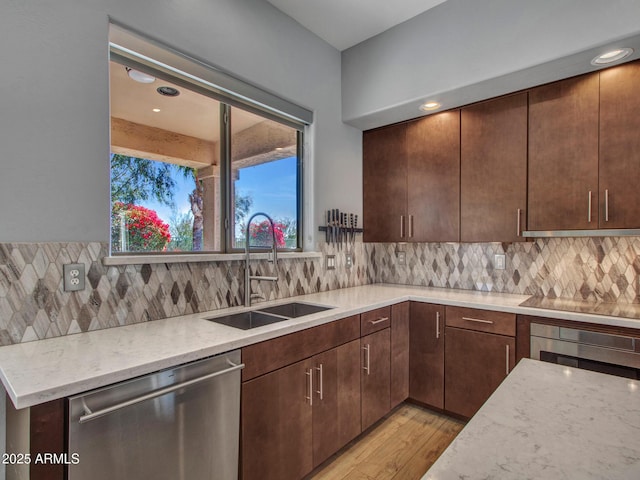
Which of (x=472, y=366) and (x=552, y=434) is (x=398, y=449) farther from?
(x=552, y=434)

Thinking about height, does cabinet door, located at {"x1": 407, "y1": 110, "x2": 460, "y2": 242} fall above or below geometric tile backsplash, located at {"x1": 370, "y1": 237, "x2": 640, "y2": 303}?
above

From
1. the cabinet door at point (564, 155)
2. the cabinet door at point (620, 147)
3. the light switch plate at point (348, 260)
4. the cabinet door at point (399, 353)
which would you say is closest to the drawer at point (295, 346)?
the cabinet door at point (399, 353)

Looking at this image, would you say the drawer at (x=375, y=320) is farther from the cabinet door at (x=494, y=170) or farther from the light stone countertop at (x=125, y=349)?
the cabinet door at (x=494, y=170)

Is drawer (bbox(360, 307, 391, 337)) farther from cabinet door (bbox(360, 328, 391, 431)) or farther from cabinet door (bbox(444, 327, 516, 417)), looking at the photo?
cabinet door (bbox(444, 327, 516, 417))

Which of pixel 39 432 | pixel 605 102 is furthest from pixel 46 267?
pixel 605 102

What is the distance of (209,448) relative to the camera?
4.61 ft

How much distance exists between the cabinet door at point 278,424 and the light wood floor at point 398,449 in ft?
1.08

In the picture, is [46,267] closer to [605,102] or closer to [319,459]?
[319,459]

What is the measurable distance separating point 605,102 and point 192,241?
2.65 metres

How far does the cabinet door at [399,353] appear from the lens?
252cm

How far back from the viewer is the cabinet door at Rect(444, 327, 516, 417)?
2262 millimetres

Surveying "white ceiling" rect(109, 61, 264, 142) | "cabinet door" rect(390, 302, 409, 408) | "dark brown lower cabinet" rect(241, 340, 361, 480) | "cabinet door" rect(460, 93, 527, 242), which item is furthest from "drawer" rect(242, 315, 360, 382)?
"white ceiling" rect(109, 61, 264, 142)

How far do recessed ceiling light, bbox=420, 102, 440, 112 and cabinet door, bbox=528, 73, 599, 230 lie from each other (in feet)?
2.05

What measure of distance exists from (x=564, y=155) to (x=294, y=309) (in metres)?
2.06
